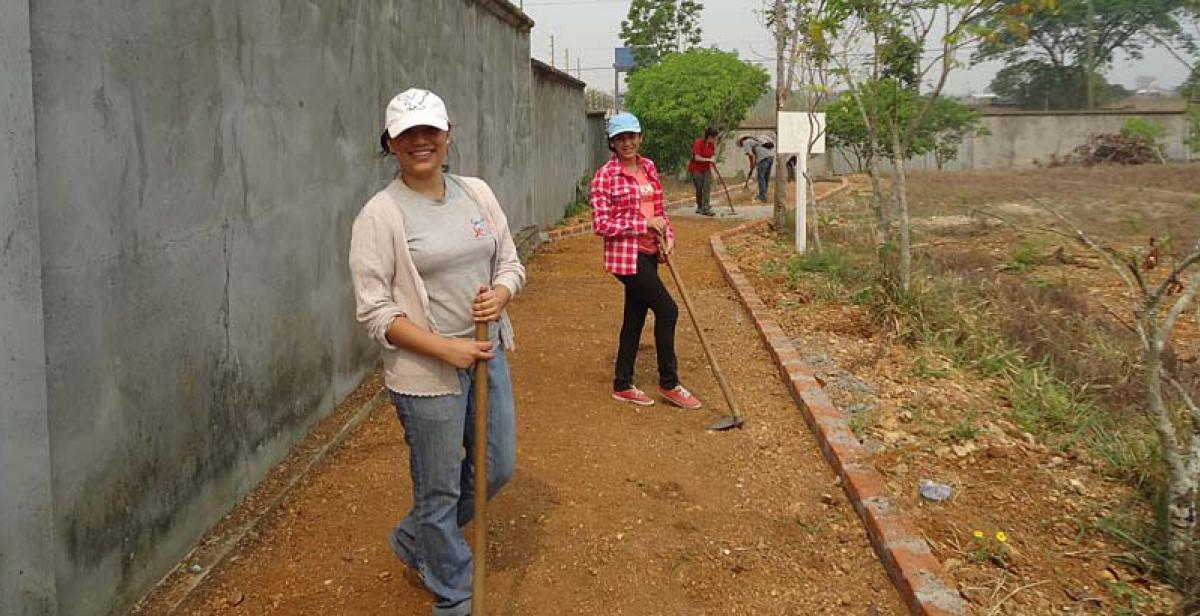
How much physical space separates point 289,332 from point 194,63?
1.40 m

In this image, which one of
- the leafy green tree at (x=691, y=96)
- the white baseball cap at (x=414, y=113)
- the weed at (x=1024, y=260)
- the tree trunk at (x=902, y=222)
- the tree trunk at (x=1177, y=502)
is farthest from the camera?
the leafy green tree at (x=691, y=96)

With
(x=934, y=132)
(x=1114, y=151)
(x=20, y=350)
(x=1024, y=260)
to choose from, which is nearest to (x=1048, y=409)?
(x=20, y=350)

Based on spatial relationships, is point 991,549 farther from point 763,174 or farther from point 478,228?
point 763,174

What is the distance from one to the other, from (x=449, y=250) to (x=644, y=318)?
2.80 meters

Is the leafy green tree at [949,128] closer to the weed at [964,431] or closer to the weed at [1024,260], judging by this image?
the weed at [1024,260]

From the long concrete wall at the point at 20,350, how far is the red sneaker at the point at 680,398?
11.4ft

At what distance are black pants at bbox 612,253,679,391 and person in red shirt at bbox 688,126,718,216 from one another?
1050 cm

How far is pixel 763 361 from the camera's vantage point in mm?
6613

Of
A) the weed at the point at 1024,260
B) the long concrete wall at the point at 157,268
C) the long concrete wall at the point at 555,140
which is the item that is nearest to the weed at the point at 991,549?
the long concrete wall at the point at 157,268

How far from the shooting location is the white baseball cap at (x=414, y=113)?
2.78 metres

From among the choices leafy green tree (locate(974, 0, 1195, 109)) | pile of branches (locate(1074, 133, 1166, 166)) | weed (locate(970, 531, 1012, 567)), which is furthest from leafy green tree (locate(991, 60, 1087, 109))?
weed (locate(970, 531, 1012, 567))

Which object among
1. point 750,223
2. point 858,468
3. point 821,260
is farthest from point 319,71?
point 750,223

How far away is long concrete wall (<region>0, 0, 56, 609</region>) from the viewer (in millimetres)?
2516

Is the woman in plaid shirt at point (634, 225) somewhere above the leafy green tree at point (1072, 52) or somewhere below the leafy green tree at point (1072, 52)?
below
